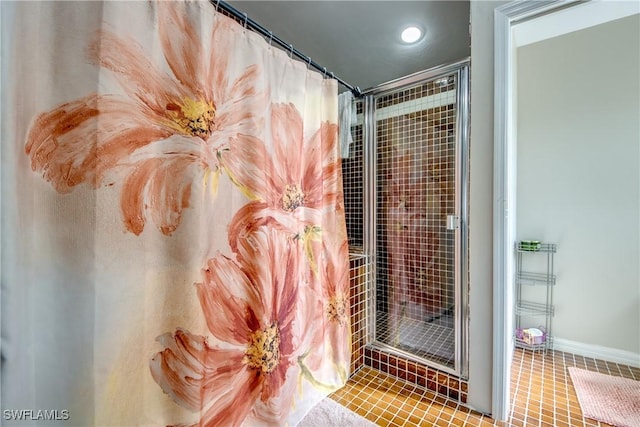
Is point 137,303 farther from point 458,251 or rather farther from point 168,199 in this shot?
point 458,251

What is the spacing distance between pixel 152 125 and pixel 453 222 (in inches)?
56.9

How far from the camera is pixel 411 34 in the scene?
5.80ft

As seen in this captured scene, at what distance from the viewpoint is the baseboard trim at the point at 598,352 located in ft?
5.58

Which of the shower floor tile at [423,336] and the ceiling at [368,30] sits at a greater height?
the ceiling at [368,30]

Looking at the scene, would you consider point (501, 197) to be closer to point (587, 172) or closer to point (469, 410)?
point (469, 410)

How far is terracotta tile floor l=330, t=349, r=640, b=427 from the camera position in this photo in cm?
125

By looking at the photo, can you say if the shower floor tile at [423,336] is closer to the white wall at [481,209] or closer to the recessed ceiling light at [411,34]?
the white wall at [481,209]

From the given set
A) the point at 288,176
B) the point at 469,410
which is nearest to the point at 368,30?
the point at 288,176

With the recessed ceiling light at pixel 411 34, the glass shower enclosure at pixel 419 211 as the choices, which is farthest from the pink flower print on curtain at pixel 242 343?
the recessed ceiling light at pixel 411 34

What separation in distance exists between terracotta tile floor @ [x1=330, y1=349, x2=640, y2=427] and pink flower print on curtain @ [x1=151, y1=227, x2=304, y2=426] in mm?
458

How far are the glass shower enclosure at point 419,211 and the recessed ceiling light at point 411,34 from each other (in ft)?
1.37

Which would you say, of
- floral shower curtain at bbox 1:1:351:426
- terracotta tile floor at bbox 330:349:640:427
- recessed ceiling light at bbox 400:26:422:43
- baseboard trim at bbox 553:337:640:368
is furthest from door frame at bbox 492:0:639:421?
baseboard trim at bbox 553:337:640:368

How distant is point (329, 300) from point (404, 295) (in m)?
0.62

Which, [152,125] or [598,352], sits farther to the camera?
[598,352]
